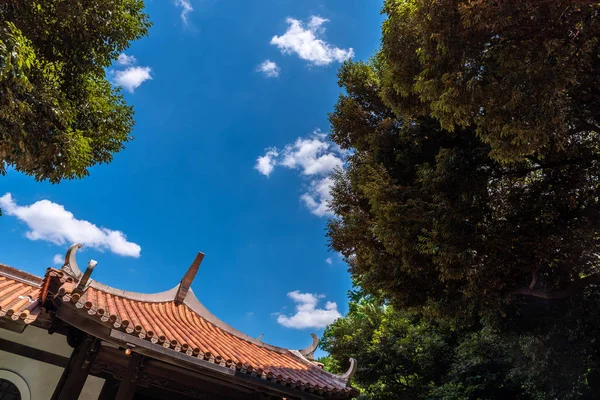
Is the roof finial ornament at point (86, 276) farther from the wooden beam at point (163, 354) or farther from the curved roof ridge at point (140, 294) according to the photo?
the curved roof ridge at point (140, 294)

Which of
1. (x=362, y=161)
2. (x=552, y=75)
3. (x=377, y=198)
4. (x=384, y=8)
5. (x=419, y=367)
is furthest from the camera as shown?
(x=419, y=367)

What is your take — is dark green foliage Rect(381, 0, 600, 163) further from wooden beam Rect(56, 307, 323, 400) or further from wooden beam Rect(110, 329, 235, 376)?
wooden beam Rect(110, 329, 235, 376)

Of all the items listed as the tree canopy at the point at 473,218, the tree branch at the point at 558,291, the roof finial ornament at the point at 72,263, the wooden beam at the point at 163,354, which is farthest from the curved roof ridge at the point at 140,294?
the tree branch at the point at 558,291

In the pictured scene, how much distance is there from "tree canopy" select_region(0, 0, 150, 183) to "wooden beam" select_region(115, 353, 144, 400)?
324 cm

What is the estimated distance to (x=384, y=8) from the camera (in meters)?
6.97

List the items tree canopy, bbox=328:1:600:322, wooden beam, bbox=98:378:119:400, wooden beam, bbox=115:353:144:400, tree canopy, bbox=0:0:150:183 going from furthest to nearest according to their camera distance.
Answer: tree canopy, bbox=328:1:600:322 < wooden beam, bbox=98:378:119:400 < wooden beam, bbox=115:353:144:400 < tree canopy, bbox=0:0:150:183

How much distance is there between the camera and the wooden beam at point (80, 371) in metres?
4.61

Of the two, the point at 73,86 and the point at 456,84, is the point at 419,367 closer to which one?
the point at 456,84

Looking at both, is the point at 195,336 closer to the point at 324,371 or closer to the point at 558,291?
the point at 324,371

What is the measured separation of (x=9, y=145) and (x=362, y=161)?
301 inches

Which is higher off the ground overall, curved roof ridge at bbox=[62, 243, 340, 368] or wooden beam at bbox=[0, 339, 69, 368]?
curved roof ridge at bbox=[62, 243, 340, 368]

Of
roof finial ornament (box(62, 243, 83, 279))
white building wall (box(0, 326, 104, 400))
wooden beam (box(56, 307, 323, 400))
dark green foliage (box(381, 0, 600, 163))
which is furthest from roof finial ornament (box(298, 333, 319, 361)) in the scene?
dark green foliage (box(381, 0, 600, 163))

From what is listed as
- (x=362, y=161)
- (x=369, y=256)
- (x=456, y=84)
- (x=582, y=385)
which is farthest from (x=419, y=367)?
(x=456, y=84)

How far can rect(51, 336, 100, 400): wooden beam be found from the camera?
461 cm
